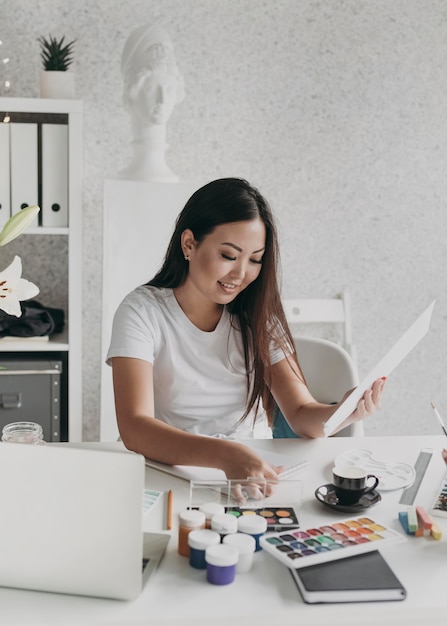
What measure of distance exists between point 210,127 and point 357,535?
2.00m

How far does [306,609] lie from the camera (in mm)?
967

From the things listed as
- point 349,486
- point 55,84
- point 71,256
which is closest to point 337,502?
point 349,486

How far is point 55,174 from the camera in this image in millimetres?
2553

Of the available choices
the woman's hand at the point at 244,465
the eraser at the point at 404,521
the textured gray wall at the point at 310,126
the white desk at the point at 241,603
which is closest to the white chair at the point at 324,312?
the textured gray wall at the point at 310,126

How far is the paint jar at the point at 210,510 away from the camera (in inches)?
44.5

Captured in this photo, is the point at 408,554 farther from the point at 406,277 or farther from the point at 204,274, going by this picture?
the point at 406,277

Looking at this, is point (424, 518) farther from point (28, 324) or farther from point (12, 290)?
point (28, 324)

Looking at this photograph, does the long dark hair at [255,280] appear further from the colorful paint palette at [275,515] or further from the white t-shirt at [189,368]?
the colorful paint palette at [275,515]

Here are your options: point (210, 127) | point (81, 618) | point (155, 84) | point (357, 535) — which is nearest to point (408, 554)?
point (357, 535)

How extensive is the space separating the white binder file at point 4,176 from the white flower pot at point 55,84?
17 centimetres

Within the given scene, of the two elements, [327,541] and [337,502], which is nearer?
[327,541]

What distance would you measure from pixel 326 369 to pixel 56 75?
4.28 feet

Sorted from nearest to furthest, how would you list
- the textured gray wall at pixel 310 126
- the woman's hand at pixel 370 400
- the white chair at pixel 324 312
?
the woman's hand at pixel 370 400 → the textured gray wall at pixel 310 126 → the white chair at pixel 324 312

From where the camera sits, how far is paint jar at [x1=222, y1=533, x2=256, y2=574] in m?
1.04
